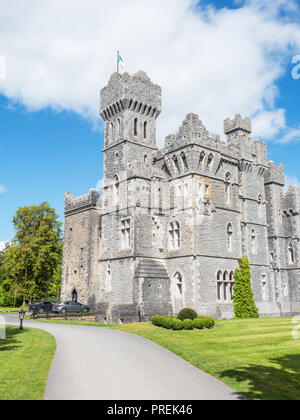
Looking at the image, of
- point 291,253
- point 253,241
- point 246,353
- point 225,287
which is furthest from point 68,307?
point 246,353

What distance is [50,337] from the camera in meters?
19.4

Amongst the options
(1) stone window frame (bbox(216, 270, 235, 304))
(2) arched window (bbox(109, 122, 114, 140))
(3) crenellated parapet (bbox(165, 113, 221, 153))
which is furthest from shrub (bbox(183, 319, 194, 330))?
(2) arched window (bbox(109, 122, 114, 140))

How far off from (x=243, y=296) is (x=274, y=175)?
50.7ft

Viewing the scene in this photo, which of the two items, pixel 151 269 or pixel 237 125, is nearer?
pixel 151 269

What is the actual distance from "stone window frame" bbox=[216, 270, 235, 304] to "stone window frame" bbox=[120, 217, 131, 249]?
325 inches

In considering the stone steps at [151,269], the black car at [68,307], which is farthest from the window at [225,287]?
the black car at [68,307]

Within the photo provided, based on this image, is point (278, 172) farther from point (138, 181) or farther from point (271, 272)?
point (138, 181)

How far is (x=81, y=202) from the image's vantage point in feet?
147

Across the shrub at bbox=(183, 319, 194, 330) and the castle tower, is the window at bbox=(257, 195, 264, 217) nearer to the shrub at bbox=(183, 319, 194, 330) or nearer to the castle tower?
the castle tower

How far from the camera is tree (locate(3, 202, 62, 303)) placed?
47.6 meters

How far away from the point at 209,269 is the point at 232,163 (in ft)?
36.0

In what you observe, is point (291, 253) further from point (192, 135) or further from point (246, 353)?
point (246, 353)

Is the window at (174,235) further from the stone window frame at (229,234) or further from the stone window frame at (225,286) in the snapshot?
the stone window frame at (229,234)

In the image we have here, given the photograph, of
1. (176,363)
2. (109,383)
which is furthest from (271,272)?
(109,383)
